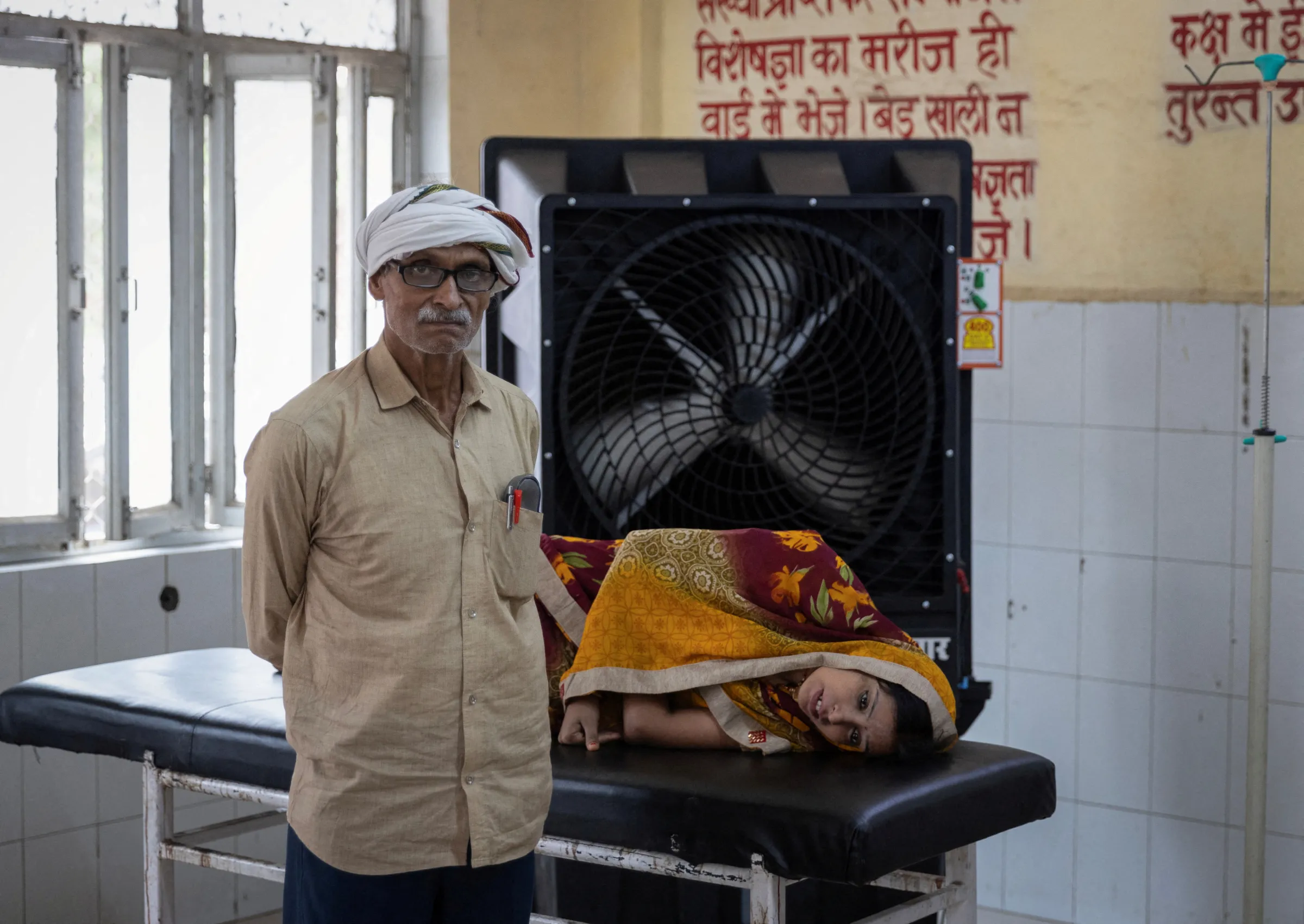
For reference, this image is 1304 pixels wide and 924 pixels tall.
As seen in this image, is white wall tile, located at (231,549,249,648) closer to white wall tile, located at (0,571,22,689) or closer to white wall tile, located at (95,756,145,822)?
white wall tile, located at (95,756,145,822)

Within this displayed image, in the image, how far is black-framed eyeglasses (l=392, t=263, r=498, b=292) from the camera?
5.41 ft

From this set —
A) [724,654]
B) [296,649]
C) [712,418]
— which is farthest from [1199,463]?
[296,649]

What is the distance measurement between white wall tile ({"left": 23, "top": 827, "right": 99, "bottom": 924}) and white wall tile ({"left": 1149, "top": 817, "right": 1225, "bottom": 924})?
2492 millimetres

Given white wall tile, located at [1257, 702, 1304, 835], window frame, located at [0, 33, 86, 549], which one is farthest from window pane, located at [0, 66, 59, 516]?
white wall tile, located at [1257, 702, 1304, 835]

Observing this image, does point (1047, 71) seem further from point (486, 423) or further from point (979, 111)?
point (486, 423)

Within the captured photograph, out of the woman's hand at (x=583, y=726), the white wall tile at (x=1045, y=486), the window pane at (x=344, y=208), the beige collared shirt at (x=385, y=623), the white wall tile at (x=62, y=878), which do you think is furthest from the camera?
the window pane at (x=344, y=208)

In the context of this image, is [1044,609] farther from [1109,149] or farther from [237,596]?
[237,596]

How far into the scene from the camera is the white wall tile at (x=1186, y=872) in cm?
341

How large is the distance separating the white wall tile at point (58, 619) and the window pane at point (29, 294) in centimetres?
22

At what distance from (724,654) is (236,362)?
204 centimetres

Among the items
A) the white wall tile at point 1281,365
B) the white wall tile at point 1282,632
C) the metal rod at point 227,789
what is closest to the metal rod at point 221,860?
the metal rod at point 227,789

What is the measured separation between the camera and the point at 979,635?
12.2 ft

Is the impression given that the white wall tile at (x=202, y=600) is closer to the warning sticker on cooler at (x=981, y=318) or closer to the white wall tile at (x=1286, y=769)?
the warning sticker on cooler at (x=981, y=318)

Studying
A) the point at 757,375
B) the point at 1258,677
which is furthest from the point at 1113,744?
the point at 757,375
